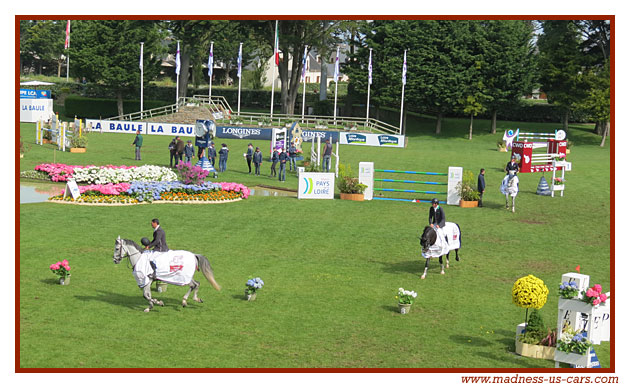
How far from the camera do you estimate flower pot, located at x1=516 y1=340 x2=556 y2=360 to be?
1448 centimetres

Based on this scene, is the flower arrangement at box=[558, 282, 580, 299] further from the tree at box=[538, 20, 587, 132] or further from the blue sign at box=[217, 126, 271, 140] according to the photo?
the tree at box=[538, 20, 587, 132]

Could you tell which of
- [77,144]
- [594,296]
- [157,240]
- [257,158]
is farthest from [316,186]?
[594,296]

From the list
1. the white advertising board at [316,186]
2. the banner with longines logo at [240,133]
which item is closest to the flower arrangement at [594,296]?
the white advertising board at [316,186]

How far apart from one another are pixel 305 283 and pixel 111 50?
6207 cm

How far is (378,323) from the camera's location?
1647 centimetres

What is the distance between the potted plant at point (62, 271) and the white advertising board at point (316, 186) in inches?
620

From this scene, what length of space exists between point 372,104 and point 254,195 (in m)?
46.6

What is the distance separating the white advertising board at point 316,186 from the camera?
33.0 m

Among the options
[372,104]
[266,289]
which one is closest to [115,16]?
[266,289]

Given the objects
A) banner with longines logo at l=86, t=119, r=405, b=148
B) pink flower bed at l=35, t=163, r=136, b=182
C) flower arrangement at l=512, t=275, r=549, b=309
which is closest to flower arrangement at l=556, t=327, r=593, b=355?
flower arrangement at l=512, t=275, r=549, b=309

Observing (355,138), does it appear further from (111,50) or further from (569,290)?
(569,290)

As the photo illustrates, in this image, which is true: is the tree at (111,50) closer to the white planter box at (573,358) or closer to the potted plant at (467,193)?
the potted plant at (467,193)

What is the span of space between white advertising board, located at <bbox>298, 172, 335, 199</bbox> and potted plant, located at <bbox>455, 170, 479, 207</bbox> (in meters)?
5.71

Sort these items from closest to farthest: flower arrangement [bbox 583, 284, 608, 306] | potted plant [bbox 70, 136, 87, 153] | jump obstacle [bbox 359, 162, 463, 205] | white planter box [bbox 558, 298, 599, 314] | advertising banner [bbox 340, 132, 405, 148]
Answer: flower arrangement [bbox 583, 284, 608, 306], white planter box [bbox 558, 298, 599, 314], jump obstacle [bbox 359, 162, 463, 205], potted plant [bbox 70, 136, 87, 153], advertising banner [bbox 340, 132, 405, 148]
